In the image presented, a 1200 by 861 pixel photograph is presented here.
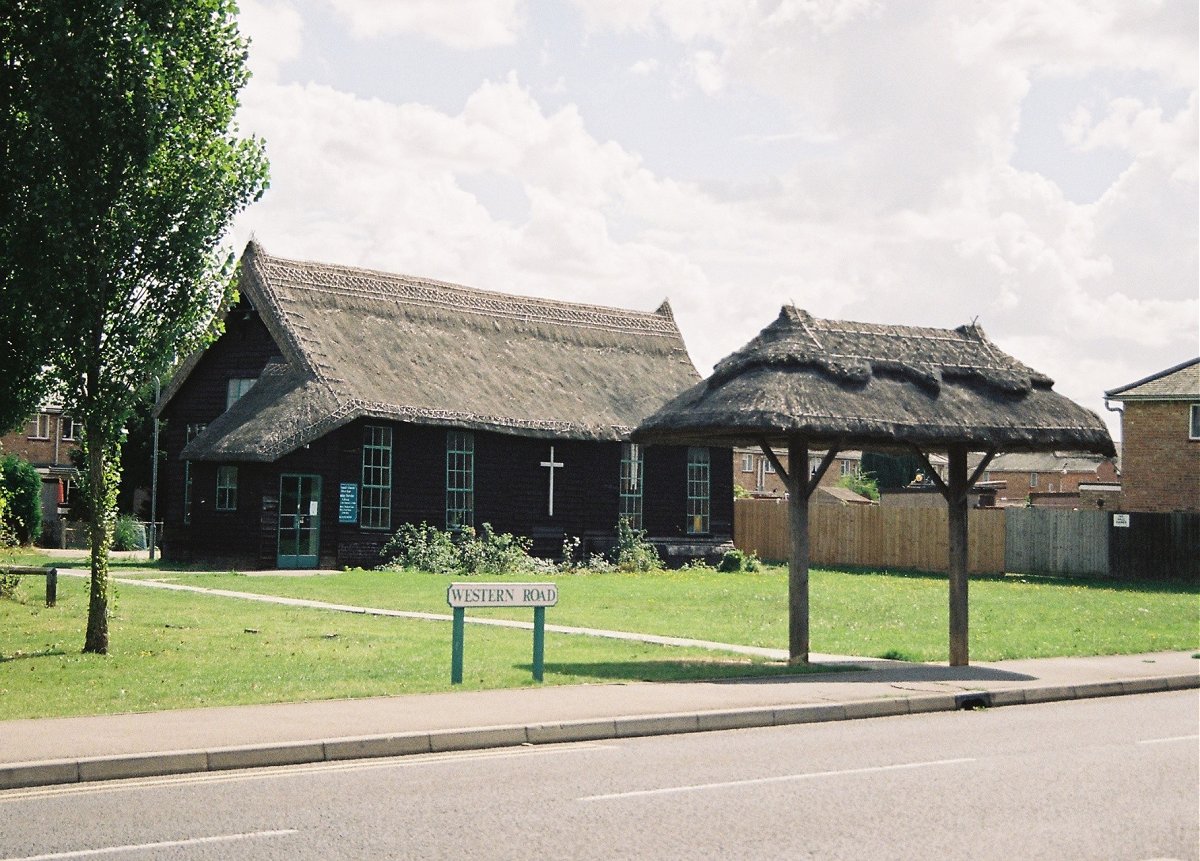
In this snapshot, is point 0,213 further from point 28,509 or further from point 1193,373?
point 1193,373

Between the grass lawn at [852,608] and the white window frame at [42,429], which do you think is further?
the white window frame at [42,429]

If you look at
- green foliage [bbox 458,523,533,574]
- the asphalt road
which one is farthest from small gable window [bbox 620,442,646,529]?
the asphalt road

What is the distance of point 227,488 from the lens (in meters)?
36.9

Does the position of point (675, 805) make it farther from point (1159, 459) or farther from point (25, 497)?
point (25, 497)

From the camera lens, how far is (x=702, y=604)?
28359mm

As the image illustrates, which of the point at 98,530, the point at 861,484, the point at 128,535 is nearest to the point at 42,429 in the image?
the point at 128,535

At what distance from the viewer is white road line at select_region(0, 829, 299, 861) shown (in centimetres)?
793

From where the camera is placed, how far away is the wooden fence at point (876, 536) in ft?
144

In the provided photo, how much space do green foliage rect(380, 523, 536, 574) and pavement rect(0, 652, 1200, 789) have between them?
19752mm

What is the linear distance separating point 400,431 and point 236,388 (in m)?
4.86

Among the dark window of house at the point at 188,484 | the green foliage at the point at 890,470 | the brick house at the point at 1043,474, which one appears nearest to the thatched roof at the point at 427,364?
the dark window of house at the point at 188,484

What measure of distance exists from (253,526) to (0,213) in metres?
18.2

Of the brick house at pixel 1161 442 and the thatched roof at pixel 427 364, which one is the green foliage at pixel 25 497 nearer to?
the thatched roof at pixel 427 364

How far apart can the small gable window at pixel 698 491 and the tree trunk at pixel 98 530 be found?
26339mm
